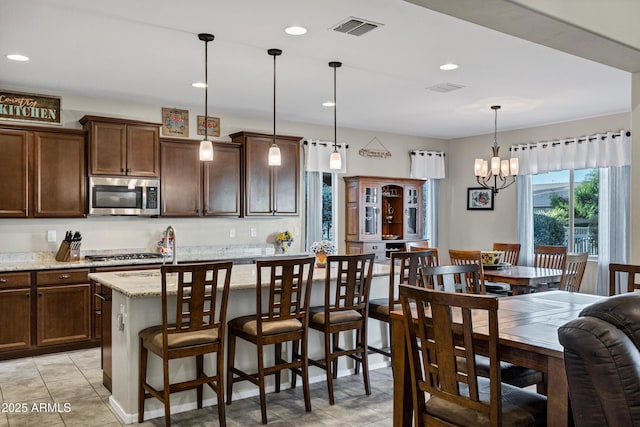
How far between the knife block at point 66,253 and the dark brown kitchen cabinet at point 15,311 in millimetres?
455

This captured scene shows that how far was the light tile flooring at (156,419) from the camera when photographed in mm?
3379

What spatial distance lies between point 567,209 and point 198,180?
5.06 metres

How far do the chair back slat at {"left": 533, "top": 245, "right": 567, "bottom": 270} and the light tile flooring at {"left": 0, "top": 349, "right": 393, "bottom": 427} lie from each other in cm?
283

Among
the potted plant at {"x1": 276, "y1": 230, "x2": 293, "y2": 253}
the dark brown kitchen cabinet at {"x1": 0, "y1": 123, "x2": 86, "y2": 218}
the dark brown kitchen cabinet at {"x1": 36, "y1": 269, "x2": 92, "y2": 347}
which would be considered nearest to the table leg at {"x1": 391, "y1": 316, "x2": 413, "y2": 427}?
the dark brown kitchen cabinet at {"x1": 36, "y1": 269, "x2": 92, "y2": 347}

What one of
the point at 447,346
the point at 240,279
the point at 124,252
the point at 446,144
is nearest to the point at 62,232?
the point at 124,252

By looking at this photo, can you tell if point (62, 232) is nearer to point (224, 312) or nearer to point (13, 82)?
point (13, 82)

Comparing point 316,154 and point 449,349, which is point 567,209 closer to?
point 316,154

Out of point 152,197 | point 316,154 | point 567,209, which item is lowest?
point 567,209

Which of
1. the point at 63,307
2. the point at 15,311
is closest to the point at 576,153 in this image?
the point at 63,307

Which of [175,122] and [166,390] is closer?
[166,390]

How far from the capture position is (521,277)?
4996 millimetres

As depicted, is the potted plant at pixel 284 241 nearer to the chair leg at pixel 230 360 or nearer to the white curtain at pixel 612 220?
the chair leg at pixel 230 360

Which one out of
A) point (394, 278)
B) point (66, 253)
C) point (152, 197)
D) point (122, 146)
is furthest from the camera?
point (152, 197)

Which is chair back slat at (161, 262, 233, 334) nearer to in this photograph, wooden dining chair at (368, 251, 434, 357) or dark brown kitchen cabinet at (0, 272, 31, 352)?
wooden dining chair at (368, 251, 434, 357)
